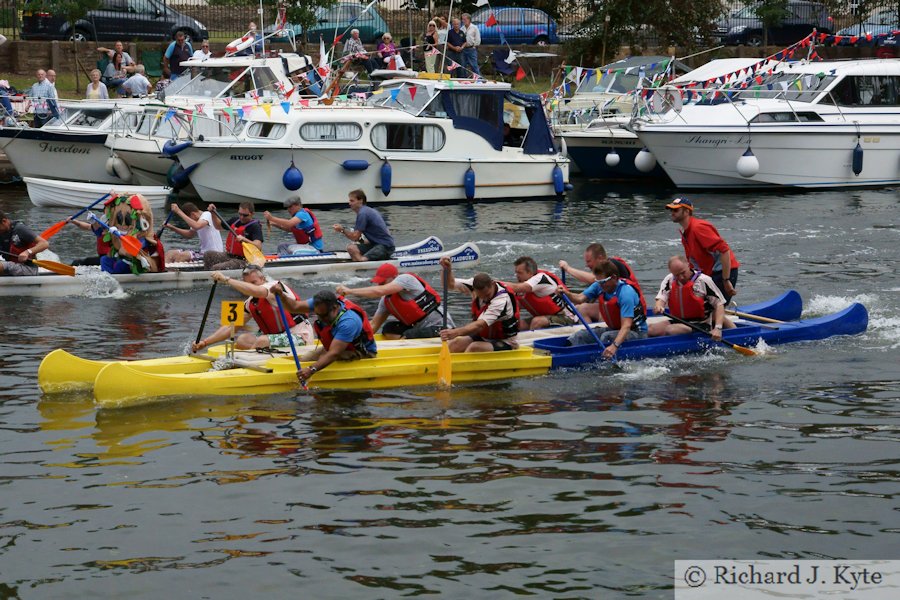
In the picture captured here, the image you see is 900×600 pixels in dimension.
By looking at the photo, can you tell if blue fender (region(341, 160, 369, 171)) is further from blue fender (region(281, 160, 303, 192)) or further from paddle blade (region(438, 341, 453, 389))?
paddle blade (region(438, 341, 453, 389))

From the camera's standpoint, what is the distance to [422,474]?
34.9ft

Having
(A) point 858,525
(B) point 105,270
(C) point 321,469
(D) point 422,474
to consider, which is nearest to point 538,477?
(D) point 422,474

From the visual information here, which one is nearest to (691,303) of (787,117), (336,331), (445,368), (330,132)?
(445,368)

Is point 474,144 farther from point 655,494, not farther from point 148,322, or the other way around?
point 655,494

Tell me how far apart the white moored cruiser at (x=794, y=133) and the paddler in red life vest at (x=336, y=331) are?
17.0 metres

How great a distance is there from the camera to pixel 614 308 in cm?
1389

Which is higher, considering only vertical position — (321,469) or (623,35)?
(623,35)

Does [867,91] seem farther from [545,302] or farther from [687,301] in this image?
[545,302]

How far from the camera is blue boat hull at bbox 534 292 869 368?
1384 centimetres

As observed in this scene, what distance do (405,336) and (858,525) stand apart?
5.89 m

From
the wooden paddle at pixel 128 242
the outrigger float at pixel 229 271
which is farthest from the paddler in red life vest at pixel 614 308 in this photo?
the wooden paddle at pixel 128 242

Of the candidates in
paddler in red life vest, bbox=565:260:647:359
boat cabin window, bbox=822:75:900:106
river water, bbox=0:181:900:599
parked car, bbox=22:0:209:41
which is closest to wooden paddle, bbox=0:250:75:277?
river water, bbox=0:181:900:599

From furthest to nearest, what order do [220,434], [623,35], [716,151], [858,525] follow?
[623,35] < [716,151] < [220,434] < [858,525]

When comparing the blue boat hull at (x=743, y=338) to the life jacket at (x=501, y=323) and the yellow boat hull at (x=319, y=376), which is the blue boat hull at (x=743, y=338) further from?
the life jacket at (x=501, y=323)
